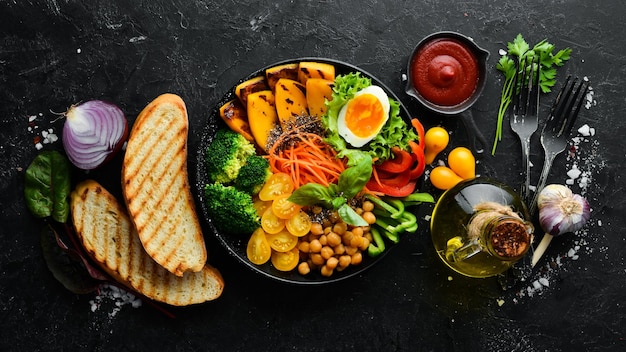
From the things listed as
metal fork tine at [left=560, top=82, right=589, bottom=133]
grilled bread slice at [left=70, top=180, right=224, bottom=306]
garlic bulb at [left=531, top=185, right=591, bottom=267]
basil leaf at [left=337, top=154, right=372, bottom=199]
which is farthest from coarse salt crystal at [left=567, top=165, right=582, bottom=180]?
grilled bread slice at [left=70, top=180, right=224, bottom=306]

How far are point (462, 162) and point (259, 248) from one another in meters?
1.27

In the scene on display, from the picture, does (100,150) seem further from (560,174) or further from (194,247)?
(560,174)

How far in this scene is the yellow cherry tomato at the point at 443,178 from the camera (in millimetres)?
4031

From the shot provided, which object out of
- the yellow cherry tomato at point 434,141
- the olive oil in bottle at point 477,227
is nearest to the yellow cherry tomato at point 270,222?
the olive oil in bottle at point 477,227

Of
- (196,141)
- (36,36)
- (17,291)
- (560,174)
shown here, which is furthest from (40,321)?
(560,174)

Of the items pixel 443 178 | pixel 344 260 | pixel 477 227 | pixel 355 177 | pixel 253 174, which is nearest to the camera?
pixel 477 227

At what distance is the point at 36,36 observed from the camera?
4.03 metres

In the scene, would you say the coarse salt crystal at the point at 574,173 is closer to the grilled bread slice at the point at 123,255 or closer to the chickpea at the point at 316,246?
the chickpea at the point at 316,246

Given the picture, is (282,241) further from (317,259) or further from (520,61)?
(520,61)

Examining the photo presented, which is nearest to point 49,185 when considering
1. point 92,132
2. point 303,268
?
point 92,132

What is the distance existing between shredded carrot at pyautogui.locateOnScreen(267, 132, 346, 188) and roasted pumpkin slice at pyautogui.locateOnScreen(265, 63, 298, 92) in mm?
303

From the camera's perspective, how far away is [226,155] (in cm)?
373

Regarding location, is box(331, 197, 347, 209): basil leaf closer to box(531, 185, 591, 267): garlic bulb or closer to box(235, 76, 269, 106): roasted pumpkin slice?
box(235, 76, 269, 106): roasted pumpkin slice

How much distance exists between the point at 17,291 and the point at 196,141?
52.7 inches
